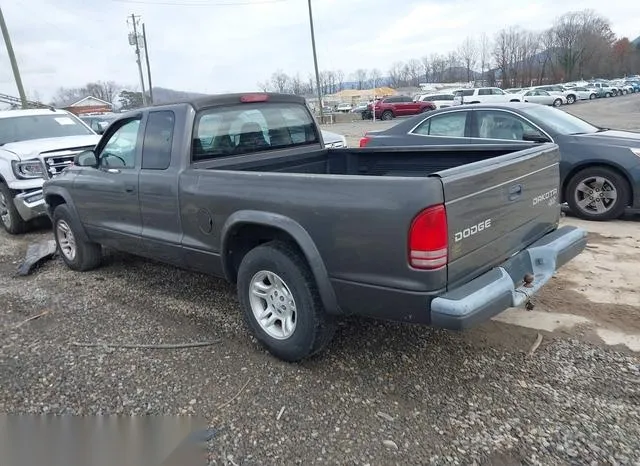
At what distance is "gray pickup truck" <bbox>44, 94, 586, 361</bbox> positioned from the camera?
271 centimetres

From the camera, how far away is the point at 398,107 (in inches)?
1521

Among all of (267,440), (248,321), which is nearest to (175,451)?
(267,440)

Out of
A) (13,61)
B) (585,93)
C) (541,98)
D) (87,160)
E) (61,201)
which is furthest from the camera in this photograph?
(585,93)

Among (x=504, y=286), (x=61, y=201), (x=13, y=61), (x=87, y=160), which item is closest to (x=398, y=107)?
(x=13, y=61)

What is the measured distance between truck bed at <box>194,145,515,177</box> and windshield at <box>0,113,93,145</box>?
18.5 ft

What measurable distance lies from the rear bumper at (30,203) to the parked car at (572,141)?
17.1 feet

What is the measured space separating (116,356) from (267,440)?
1.58 m

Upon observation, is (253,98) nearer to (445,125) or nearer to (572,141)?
(445,125)

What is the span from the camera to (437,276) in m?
2.70

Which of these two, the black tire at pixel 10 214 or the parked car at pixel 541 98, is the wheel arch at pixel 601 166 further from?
the parked car at pixel 541 98

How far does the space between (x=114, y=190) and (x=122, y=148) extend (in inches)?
15.6

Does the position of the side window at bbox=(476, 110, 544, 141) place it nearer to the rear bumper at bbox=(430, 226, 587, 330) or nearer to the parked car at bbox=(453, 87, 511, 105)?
the rear bumper at bbox=(430, 226, 587, 330)

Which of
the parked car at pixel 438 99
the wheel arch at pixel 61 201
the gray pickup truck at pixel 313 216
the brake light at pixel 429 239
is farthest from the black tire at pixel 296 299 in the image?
the parked car at pixel 438 99

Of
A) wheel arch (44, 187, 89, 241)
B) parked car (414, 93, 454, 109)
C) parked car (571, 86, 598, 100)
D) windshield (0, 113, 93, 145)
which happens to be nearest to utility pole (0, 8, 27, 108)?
windshield (0, 113, 93, 145)
